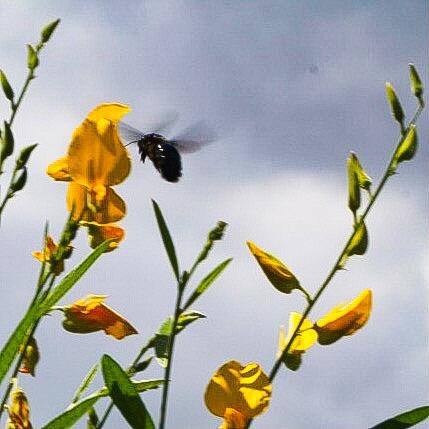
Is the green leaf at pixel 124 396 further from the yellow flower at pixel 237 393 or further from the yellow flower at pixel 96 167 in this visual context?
the yellow flower at pixel 96 167

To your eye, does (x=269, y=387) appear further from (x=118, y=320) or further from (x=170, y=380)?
(x=118, y=320)

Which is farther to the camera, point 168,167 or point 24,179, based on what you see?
point 168,167

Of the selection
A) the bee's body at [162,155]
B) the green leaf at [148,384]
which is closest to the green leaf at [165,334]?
the green leaf at [148,384]

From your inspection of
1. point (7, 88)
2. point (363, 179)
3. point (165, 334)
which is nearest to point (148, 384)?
point (165, 334)

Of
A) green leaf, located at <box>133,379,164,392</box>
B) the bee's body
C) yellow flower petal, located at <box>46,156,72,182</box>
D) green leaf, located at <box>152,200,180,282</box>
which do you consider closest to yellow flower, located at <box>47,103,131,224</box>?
yellow flower petal, located at <box>46,156,72,182</box>

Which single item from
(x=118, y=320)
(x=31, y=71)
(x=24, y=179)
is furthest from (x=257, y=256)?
(x=31, y=71)

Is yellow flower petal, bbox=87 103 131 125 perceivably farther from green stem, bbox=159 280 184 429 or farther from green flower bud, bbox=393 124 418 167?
green flower bud, bbox=393 124 418 167
